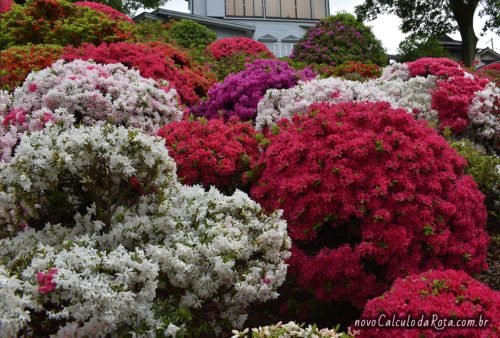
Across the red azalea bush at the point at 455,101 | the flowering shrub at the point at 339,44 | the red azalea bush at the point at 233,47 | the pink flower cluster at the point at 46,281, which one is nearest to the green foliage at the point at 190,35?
the red azalea bush at the point at 233,47

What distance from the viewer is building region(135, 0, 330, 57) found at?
126 feet

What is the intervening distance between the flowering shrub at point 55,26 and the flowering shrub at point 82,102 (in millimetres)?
5157

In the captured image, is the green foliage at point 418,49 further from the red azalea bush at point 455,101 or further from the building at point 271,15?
the red azalea bush at point 455,101

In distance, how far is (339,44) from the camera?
71.1 feet

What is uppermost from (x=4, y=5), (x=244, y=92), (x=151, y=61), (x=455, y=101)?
(x=4, y=5)

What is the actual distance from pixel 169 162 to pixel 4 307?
6.06ft

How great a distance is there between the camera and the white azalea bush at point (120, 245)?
12.4ft

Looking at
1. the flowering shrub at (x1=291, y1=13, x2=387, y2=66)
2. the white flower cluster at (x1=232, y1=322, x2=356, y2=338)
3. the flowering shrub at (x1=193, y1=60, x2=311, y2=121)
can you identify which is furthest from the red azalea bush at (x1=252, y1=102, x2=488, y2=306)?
the flowering shrub at (x1=291, y1=13, x2=387, y2=66)

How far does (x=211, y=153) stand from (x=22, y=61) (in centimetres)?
556

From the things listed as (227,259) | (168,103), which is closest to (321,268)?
(227,259)

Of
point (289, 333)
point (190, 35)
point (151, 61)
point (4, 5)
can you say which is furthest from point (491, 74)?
point (289, 333)

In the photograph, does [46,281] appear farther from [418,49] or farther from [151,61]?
[418,49]

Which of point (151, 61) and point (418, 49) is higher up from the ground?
point (418, 49)

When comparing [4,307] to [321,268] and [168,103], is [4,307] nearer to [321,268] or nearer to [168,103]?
[321,268]
